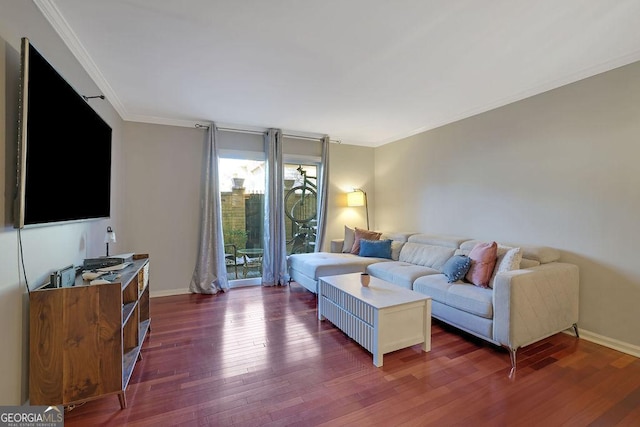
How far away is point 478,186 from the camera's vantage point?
11.6 feet

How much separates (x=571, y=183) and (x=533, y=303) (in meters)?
1.27

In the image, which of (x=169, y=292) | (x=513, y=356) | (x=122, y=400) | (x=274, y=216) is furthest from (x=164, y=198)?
(x=513, y=356)

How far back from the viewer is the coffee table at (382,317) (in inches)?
87.8

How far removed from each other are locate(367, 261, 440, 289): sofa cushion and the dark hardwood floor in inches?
23.8

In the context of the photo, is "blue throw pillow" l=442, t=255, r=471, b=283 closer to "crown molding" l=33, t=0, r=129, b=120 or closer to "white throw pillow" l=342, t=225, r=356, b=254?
"white throw pillow" l=342, t=225, r=356, b=254

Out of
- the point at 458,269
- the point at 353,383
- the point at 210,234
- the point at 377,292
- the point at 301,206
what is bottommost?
the point at 353,383

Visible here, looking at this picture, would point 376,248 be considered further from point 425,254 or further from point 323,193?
point 323,193

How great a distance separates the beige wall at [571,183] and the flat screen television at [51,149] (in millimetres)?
3981

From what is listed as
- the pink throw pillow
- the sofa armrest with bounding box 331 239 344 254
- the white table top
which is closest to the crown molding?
the white table top

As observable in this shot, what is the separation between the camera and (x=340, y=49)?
2.23m

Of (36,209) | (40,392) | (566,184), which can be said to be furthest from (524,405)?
(36,209)

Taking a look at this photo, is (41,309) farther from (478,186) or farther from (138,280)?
(478,186)

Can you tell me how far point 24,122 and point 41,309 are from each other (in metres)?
0.97

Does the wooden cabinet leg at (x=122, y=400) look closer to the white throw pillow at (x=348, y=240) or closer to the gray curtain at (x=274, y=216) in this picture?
the gray curtain at (x=274, y=216)
